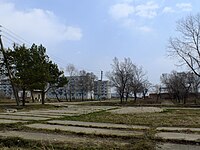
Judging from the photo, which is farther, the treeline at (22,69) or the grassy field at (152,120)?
the treeline at (22,69)

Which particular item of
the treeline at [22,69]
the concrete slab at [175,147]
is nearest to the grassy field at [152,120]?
the concrete slab at [175,147]

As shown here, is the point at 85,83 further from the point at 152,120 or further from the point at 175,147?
the point at 175,147

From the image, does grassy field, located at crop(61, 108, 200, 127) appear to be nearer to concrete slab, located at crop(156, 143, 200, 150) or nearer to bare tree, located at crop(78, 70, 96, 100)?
concrete slab, located at crop(156, 143, 200, 150)

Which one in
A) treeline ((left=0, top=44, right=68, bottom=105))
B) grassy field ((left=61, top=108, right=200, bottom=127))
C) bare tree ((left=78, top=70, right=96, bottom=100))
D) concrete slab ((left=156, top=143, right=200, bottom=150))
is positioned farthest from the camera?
bare tree ((left=78, top=70, right=96, bottom=100))

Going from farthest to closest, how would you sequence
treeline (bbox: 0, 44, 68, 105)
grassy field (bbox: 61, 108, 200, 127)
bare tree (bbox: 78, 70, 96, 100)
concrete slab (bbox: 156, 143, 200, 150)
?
bare tree (bbox: 78, 70, 96, 100) → treeline (bbox: 0, 44, 68, 105) → grassy field (bbox: 61, 108, 200, 127) → concrete slab (bbox: 156, 143, 200, 150)

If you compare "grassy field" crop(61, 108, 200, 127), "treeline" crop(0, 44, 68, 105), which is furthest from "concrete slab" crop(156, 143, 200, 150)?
"treeline" crop(0, 44, 68, 105)

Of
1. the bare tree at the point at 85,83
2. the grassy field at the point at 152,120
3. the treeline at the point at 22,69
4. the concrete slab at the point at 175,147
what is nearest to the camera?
the concrete slab at the point at 175,147

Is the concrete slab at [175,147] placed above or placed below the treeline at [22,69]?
below

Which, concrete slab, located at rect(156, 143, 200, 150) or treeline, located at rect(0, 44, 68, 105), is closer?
concrete slab, located at rect(156, 143, 200, 150)

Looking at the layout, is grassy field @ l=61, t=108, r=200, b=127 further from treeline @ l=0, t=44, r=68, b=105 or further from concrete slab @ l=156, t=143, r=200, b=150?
treeline @ l=0, t=44, r=68, b=105

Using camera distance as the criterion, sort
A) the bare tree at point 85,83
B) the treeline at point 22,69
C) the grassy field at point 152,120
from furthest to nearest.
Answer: the bare tree at point 85,83
the treeline at point 22,69
the grassy field at point 152,120

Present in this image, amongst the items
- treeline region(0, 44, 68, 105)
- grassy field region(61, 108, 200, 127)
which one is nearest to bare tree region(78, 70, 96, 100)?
treeline region(0, 44, 68, 105)

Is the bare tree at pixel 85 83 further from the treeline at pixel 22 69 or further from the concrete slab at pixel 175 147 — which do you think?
the concrete slab at pixel 175 147

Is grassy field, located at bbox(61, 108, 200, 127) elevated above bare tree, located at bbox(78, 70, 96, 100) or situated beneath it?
situated beneath
